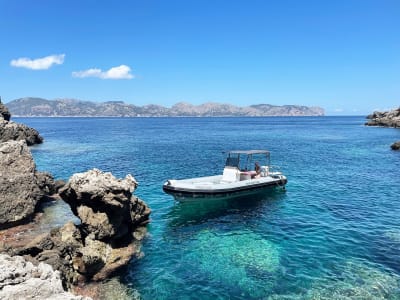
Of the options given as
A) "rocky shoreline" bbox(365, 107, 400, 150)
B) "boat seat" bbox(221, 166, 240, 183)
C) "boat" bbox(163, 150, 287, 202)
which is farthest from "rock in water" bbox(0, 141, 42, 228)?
"rocky shoreline" bbox(365, 107, 400, 150)

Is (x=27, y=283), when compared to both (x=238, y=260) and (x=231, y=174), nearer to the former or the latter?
(x=238, y=260)

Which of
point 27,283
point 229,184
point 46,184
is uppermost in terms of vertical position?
point 27,283

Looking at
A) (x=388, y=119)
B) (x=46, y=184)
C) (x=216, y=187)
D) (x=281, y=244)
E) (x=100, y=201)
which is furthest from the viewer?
(x=388, y=119)

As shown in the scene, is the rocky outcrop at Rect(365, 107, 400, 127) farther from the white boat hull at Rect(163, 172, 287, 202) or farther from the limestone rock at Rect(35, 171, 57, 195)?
the limestone rock at Rect(35, 171, 57, 195)

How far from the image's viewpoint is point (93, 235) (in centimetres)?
1844

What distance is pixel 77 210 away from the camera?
65.0ft

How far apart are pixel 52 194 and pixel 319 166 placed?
115 feet

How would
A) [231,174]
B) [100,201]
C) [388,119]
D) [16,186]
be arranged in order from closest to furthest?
[100,201], [16,186], [231,174], [388,119]

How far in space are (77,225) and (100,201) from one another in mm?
2136

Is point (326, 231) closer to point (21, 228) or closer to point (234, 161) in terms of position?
point (234, 161)

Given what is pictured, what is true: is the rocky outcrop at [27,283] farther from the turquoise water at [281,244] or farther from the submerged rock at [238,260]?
the submerged rock at [238,260]

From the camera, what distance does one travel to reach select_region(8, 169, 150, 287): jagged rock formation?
53.6ft

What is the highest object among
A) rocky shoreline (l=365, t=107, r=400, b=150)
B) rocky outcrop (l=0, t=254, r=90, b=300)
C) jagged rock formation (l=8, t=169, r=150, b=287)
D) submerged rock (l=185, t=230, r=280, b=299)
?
rocky shoreline (l=365, t=107, r=400, b=150)

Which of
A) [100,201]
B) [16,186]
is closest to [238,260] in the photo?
[100,201]
